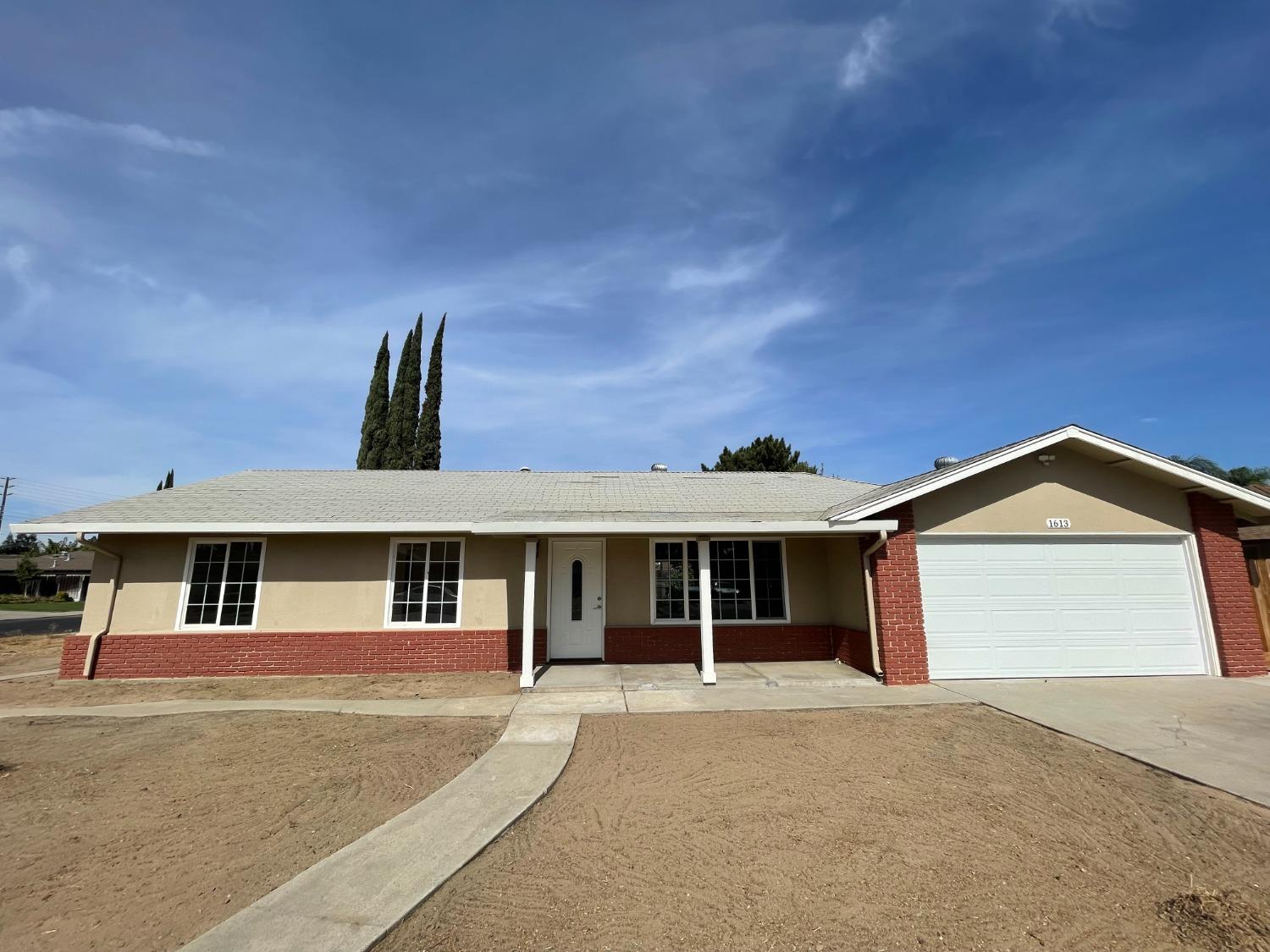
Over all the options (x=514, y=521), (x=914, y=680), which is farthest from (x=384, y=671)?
(x=914, y=680)

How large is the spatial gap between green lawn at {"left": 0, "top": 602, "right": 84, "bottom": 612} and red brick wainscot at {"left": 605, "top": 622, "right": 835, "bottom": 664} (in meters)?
34.9

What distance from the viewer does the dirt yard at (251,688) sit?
900 cm

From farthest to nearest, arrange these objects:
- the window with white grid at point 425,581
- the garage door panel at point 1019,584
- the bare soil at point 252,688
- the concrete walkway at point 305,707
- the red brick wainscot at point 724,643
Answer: the red brick wainscot at point 724,643 < the window with white grid at point 425,581 < the garage door panel at point 1019,584 < the bare soil at point 252,688 < the concrete walkway at point 305,707

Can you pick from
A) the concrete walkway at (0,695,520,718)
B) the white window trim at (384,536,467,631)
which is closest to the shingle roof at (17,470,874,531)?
the white window trim at (384,536,467,631)

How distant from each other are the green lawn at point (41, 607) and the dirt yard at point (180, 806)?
111 feet

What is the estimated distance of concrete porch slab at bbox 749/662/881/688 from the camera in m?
9.32

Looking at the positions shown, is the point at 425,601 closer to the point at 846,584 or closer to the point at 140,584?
the point at 140,584

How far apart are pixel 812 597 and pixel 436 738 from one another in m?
7.55

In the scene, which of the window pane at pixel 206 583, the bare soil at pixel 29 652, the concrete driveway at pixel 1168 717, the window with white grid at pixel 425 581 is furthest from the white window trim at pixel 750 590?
the bare soil at pixel 29 652

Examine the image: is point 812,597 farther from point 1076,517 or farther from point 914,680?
point 1076,517

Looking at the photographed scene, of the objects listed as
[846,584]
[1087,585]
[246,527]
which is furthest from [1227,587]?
[246,527]

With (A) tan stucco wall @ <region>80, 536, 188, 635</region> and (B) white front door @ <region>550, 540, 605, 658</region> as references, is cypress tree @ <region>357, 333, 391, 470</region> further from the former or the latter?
(B) white front door @ <region>550, 540, 605, 658</region>

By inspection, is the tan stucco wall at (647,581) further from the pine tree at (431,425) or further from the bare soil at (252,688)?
the pine tree at (431,425)

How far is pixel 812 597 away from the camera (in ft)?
38.2
